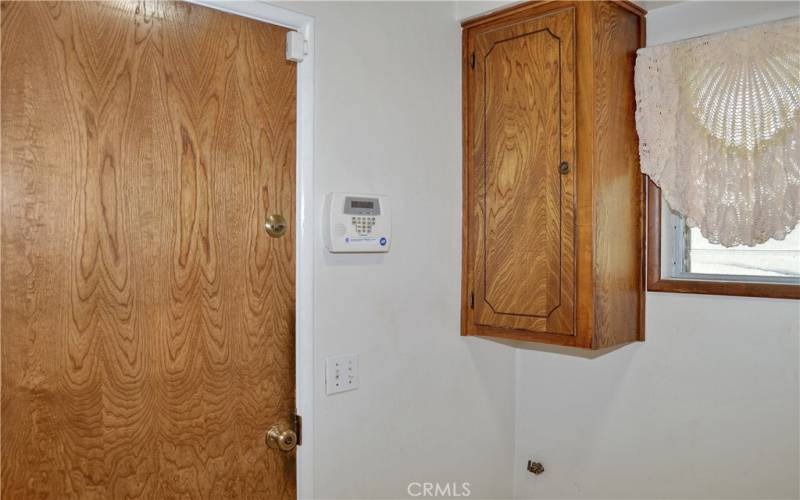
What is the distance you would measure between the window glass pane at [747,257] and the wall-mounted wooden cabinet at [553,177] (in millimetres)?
162

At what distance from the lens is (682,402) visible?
73.7 inches

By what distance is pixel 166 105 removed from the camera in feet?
4.52

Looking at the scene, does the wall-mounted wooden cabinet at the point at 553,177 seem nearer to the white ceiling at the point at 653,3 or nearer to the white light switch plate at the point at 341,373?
the white ceiling at the point at 653,3

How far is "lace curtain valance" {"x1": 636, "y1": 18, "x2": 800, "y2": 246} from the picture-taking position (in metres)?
1.60

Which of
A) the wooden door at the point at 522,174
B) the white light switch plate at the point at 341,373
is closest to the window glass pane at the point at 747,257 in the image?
the wooden door at the point at 522,174

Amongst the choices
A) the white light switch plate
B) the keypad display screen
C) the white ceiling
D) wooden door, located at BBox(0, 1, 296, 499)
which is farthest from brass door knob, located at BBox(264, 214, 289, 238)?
the white ceiling

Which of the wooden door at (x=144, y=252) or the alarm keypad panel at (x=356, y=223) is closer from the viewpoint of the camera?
the wooden door at (x=144, y=252)

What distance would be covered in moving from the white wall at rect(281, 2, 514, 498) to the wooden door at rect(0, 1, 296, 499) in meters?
0.14

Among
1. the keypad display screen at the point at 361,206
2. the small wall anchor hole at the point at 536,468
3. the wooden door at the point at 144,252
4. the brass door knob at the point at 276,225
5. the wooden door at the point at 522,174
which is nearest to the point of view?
the wooden door at the point at 144,252

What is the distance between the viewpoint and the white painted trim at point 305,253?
1602 millimetres

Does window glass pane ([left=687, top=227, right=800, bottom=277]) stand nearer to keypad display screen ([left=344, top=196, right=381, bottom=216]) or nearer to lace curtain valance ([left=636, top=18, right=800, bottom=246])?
lace curtain valance ([left=636, top=18, right=800, bottom=246])

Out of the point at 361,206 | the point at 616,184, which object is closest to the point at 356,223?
the point at 361,206

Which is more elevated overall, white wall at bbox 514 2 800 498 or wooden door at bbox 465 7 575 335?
wooden door at bbox 465 7 575 335

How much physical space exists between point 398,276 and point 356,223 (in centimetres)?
25
